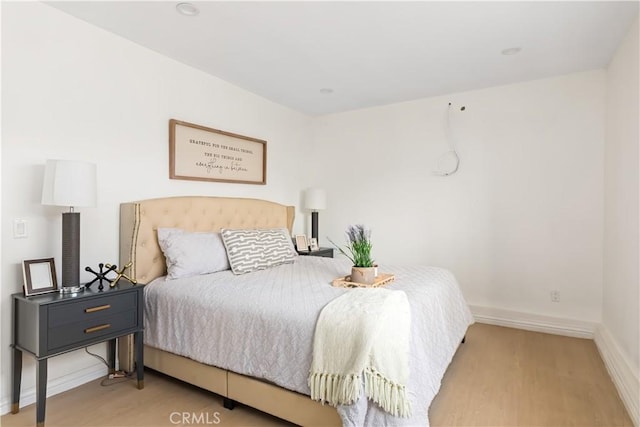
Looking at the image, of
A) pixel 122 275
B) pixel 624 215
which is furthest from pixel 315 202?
pixel 624 215

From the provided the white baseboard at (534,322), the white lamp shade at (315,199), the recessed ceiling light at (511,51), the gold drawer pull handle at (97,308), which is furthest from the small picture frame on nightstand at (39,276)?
the white baseboard at (534,322)

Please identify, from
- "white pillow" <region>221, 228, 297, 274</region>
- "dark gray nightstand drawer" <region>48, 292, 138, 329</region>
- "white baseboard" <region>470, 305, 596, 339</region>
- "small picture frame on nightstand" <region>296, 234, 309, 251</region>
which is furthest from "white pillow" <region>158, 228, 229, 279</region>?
"white baseboard" <region>470, 305, 596, 339</region>

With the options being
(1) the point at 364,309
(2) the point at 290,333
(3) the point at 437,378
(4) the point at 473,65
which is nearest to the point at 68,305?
(2) the point at 290,333

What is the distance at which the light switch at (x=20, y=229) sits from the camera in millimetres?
2117

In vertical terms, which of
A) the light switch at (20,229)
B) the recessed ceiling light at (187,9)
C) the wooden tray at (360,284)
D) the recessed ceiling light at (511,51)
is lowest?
the wooden tray at (360,284)

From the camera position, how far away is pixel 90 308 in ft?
6.76

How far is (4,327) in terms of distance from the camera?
2084mm

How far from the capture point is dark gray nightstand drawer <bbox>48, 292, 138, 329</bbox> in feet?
6.34

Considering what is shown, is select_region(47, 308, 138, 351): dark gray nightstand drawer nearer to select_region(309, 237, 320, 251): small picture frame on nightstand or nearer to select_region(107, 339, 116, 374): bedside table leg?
select_region(107, 339, 116, 374): bedside table leg

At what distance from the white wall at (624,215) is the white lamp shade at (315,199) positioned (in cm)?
281

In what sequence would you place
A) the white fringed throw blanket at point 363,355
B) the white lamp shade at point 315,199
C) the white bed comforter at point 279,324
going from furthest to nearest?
1. the white lamp shade at point 315,199
2. the white bed comforter at point 279,324
3. the white fringed throw blanket at point 363,355

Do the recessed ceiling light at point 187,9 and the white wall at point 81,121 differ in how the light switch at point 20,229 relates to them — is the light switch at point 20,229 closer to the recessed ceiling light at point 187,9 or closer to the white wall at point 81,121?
the white wall at point 81,121

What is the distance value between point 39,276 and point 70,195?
542 mm

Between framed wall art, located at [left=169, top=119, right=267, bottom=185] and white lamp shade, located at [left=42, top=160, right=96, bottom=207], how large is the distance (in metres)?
0.98
